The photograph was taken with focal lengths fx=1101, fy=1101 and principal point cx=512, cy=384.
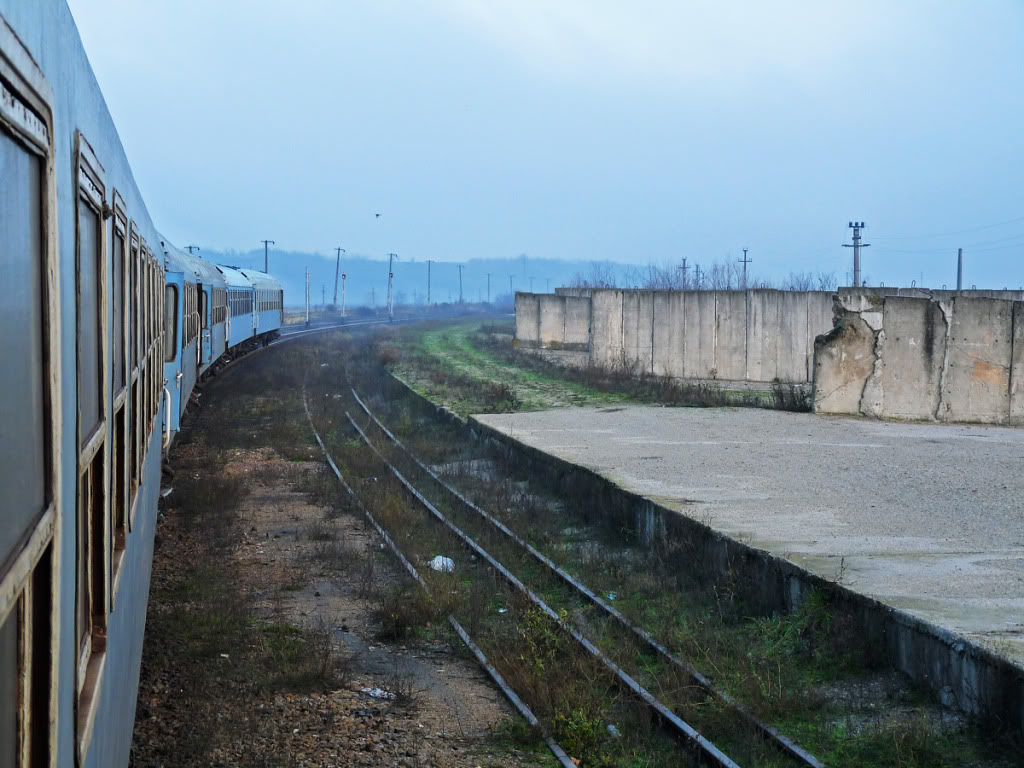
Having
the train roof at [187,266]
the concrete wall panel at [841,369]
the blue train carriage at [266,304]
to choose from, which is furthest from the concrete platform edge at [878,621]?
the blue train carriage at [266,304]

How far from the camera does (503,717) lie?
6.50 metres

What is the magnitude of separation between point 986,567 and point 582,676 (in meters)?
3.25

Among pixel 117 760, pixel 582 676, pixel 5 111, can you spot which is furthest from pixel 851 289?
pixel 5 111

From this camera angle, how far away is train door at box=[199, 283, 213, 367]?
64.1 ft

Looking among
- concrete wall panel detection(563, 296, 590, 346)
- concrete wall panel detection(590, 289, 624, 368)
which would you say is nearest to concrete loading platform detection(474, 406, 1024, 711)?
concrete wall panel detection(590, 289, 624, 368)

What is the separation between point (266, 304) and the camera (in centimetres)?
4159

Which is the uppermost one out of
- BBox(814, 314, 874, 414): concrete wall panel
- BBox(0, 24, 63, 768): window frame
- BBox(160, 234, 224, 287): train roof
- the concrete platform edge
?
BBox(160, 234, 224, 287): train roof

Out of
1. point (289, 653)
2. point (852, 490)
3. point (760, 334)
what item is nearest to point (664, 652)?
point (289, 653)

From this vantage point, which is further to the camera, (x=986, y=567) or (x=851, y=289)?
(x=851, y=289)

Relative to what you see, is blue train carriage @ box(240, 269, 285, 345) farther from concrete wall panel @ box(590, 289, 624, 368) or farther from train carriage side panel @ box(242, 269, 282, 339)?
concrete wall panel @ box(590, 289, 624, 368)

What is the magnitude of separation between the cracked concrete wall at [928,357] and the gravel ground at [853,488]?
1.83ft

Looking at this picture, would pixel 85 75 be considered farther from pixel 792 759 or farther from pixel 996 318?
pixel 996 318

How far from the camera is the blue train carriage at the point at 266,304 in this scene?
3828 centimetres

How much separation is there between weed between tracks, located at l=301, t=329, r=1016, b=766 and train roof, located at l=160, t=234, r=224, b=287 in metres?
4.63
